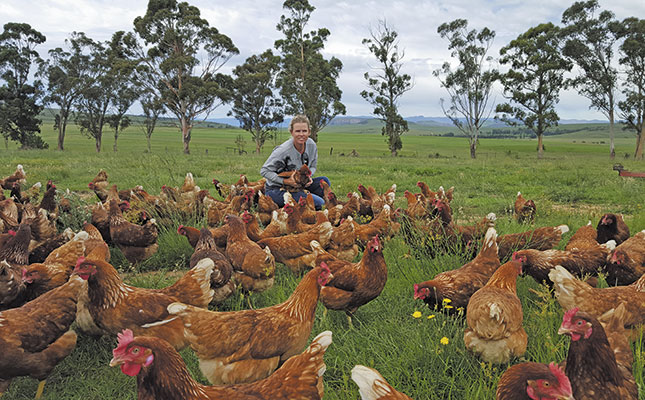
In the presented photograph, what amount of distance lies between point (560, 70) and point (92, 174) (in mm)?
38962

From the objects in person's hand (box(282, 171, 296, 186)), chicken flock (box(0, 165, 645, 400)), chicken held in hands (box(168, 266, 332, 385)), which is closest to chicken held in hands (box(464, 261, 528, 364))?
chicken flock (box(0, 165, 645, 400))

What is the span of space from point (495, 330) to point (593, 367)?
1.99ft

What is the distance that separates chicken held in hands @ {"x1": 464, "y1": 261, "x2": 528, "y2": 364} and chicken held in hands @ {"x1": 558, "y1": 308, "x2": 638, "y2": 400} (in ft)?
1.80

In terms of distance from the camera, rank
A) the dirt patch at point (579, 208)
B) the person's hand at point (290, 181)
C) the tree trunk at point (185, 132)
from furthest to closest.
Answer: the tree trunk at point (185, 132), the dirt patch at point (579, 208), the person's hand at point (290, 181)

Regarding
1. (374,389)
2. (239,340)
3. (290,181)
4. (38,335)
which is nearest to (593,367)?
(374,389)

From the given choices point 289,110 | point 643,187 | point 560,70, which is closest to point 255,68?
point 289,110

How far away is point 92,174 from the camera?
1405 centimetres

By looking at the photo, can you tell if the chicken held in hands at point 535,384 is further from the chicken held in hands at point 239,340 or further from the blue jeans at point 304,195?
the blue jeans at point 304,195

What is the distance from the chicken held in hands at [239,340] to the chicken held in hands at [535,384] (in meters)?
1.41

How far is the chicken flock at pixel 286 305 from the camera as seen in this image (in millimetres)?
1961

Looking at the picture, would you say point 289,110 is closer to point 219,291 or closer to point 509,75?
point 509,75

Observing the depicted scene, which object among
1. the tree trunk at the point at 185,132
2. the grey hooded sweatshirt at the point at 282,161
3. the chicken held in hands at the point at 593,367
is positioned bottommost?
the chicken held in hands at the point at 593,367

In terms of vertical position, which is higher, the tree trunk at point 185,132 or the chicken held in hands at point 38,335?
the tree trunk at point 185,132

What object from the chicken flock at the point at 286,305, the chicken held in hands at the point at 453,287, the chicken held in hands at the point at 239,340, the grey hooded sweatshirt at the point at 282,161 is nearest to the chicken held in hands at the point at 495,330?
the chicken flock at the point at 286,305
